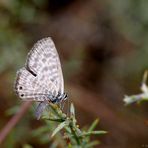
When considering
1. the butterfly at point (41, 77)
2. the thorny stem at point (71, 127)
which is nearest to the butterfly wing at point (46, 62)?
the butterfly at point (41, 77)

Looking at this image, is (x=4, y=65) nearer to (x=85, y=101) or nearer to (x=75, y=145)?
(x=85, y=101)

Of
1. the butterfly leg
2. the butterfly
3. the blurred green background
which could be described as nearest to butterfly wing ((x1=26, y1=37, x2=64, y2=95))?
the butterfly

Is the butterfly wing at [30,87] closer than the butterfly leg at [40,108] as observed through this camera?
No

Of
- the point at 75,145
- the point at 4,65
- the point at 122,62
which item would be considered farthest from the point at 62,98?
the point at 122,62

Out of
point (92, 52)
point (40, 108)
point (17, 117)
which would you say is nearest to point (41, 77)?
point (40, 108)

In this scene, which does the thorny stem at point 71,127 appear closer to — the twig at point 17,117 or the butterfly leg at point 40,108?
the butterfly leg at point 40,108

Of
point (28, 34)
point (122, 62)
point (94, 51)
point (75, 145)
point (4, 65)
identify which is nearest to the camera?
point (75, 145)

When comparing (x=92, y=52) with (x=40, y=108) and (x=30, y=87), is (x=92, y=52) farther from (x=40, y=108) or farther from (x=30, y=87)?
(x=40, y=108)
